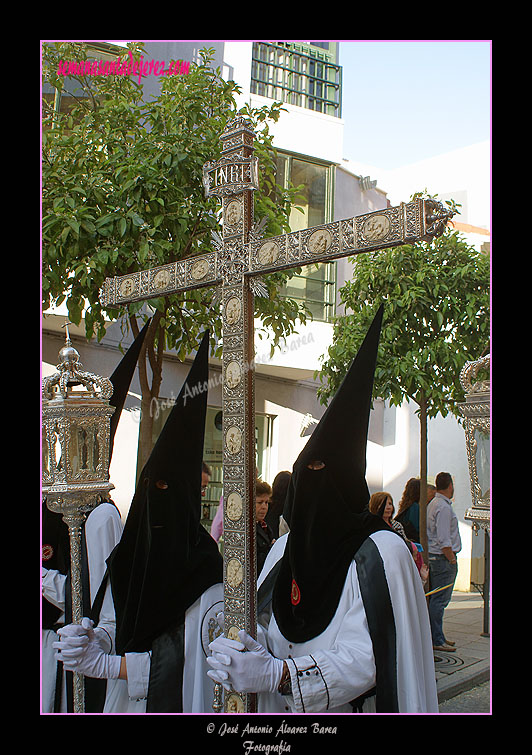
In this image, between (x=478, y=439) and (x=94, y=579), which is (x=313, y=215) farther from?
(x=478, y=439)

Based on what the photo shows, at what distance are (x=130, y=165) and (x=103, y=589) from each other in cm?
241

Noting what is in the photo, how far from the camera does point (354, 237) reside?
7.04ft

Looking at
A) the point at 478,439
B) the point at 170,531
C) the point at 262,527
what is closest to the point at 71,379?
the point at 170,531

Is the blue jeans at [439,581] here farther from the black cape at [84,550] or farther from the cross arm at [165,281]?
the cross arm at [165,281]

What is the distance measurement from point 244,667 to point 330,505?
22.7 inches

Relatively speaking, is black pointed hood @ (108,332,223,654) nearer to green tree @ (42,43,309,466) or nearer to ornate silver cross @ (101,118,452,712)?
ornate silver cross @ (101,118,452,712)

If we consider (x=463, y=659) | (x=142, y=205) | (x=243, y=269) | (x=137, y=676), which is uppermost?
(x=142, y=205)

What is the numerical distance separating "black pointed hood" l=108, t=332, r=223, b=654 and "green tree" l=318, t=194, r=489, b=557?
9.07 feet

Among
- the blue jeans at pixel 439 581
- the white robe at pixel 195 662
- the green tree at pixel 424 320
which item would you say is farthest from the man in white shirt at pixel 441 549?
the white robe at pixel 195 662

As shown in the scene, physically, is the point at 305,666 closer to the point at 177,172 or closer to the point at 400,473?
the point at 177,172

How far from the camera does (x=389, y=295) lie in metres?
5.73

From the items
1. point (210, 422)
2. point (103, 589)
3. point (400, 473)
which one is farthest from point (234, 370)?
point (400, 473)

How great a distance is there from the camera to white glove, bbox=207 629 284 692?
2.04 metres

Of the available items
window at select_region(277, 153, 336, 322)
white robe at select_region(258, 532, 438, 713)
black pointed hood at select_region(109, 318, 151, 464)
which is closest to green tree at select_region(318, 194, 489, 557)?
black pointed hood at select_region(109, 318, 151, 464)
